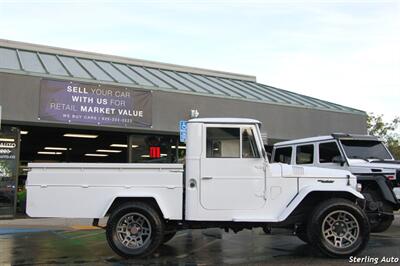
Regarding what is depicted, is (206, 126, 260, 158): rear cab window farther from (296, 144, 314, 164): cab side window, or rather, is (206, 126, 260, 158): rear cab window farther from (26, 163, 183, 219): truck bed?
(296, 144, 314, 164): cab side window

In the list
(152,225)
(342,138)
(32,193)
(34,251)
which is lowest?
(34,251)

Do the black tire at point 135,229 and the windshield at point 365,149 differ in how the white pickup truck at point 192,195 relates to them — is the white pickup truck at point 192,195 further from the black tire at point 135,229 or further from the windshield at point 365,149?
the windshield at point 365,149

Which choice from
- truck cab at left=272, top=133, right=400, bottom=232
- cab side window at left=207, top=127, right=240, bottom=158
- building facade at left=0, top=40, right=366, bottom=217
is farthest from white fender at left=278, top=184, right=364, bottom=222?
building facade at left=0, top=40, right=366, bottom=217

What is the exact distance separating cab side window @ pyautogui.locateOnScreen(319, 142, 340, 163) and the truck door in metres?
3.94

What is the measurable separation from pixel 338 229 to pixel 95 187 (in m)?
4.13

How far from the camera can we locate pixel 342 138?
11.6m

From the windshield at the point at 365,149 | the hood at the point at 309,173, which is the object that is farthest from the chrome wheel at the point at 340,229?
the windshield at the point at 365,149

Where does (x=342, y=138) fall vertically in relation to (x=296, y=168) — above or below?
above

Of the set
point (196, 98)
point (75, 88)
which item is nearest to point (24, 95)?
point (75, 88)

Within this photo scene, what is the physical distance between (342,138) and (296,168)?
12.1 feet

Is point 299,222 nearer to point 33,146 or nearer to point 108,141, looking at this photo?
point 108,141

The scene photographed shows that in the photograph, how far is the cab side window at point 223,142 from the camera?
8.35m

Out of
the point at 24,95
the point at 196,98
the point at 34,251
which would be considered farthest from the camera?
the point at 196,98

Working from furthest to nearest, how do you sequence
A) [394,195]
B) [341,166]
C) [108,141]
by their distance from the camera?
[108,141] < [341,166] < [394,195]
